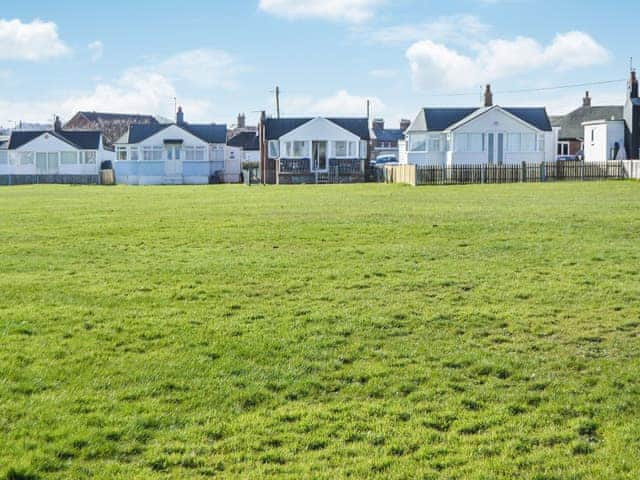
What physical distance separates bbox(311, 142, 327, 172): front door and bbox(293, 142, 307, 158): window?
0.73 metres

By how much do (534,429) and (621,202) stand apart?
21.1 metres

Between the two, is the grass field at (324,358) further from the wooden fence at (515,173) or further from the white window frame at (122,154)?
the white window frame at (122,154)

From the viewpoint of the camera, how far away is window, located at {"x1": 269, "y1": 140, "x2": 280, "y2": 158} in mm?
67562

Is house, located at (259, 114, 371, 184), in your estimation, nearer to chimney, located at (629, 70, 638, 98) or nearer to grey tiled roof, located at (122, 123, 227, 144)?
grey tiled roof, located at (122, 123, 227, 144)

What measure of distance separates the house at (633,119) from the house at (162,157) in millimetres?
36054

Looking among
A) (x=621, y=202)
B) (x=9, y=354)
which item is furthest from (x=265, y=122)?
(x=9, y=354)

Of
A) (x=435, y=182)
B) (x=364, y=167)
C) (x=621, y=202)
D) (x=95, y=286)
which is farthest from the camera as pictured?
(x=364, y=167)

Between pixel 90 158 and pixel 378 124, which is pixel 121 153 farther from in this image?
pixel 378 124

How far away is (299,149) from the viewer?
66.6 meters

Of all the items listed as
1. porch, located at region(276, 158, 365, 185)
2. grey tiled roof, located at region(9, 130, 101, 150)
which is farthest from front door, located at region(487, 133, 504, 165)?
grey tiled roof, located at region(9, 130, 101, 150)

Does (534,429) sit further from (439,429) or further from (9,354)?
(9,354)

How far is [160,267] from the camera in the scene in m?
14.8

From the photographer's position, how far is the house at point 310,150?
6494 cm

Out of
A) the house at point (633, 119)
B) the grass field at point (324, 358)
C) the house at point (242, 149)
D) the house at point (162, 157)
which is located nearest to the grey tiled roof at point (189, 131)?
the house at point (162, 157)
